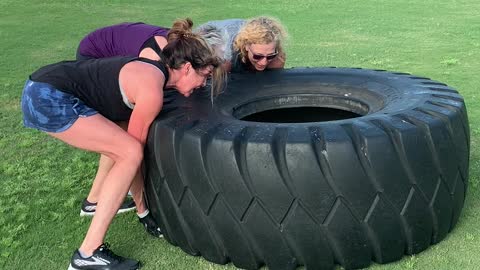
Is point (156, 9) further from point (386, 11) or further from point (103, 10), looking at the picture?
point (386, 11)

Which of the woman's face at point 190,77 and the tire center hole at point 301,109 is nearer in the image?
the woman's face at point 190,77

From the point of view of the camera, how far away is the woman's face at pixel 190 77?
9.96 ft

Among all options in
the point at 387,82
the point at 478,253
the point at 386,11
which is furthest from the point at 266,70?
the point at 386,11

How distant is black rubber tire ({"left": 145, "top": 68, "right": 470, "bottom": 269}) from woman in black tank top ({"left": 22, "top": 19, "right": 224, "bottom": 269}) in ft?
0.44

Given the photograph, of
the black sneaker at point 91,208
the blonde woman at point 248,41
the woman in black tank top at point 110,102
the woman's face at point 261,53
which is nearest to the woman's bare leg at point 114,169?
the woman in black tank top at point 110,102

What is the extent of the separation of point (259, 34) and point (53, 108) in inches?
51.5

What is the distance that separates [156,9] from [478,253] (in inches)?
407

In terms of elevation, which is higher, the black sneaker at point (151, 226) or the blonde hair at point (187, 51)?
the blonde hair at point (187, 51)

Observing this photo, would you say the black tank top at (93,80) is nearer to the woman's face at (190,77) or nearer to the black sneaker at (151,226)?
the woman's face at (190,77)

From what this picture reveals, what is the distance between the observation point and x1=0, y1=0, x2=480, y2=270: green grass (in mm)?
3121

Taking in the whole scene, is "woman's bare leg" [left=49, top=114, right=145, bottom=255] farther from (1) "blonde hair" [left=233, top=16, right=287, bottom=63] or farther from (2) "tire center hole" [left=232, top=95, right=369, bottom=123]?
(1) "blonde hair" [left=233, top=16, right=287, bottom=63]

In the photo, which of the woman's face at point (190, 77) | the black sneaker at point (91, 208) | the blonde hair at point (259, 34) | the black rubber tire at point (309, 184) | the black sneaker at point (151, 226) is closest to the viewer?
the black rubber tire at point (309, 184)

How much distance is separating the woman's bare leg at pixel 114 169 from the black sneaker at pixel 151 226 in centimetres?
32

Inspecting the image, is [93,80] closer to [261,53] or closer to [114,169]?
[114,169]
